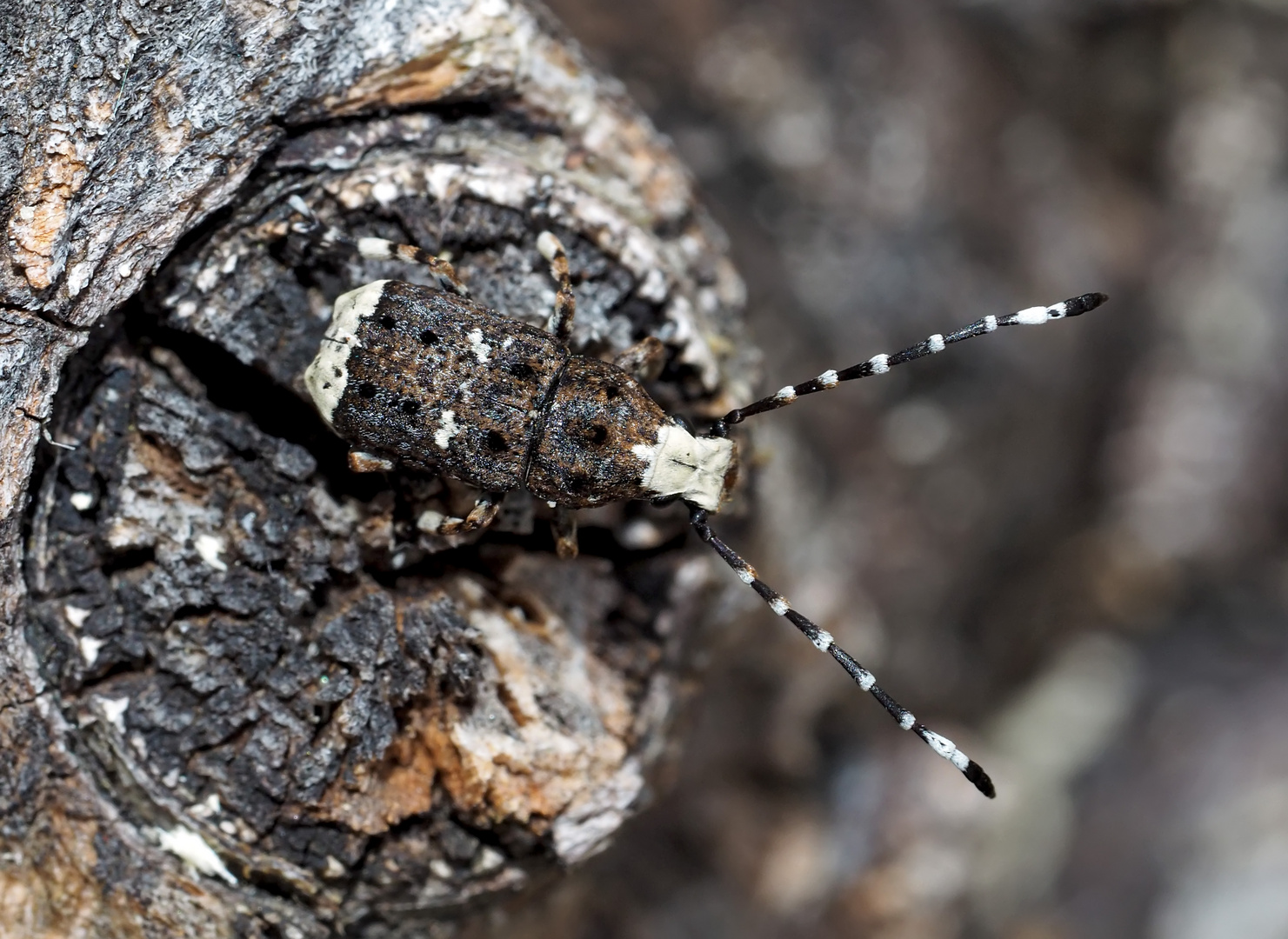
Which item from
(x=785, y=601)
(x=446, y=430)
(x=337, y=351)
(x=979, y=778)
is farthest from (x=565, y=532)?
(x=979, y=778)

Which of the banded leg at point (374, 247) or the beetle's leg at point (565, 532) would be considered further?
the beetle's leg at point (565, 532)

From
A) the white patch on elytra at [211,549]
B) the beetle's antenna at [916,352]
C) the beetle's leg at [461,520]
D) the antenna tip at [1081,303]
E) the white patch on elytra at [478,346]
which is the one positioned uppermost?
the antenna tip at [1081,303]

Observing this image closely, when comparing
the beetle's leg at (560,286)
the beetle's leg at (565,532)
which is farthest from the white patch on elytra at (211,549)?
the beetle's leg at (560,286)

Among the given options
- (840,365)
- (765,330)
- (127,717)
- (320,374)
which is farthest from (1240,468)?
(127,717)

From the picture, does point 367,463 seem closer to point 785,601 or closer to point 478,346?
point 478,346

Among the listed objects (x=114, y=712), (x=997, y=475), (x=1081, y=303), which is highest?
(x=997, y=475)

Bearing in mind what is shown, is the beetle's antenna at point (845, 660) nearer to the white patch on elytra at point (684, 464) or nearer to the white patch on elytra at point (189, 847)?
the white patch on elytra at point (684, 464)

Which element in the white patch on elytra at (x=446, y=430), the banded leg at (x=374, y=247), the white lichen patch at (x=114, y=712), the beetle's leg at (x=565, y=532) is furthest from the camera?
the beetle's leg at (x=565, y=532)

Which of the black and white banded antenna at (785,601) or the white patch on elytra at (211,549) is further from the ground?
the black and white banded antenna at (785,601)
